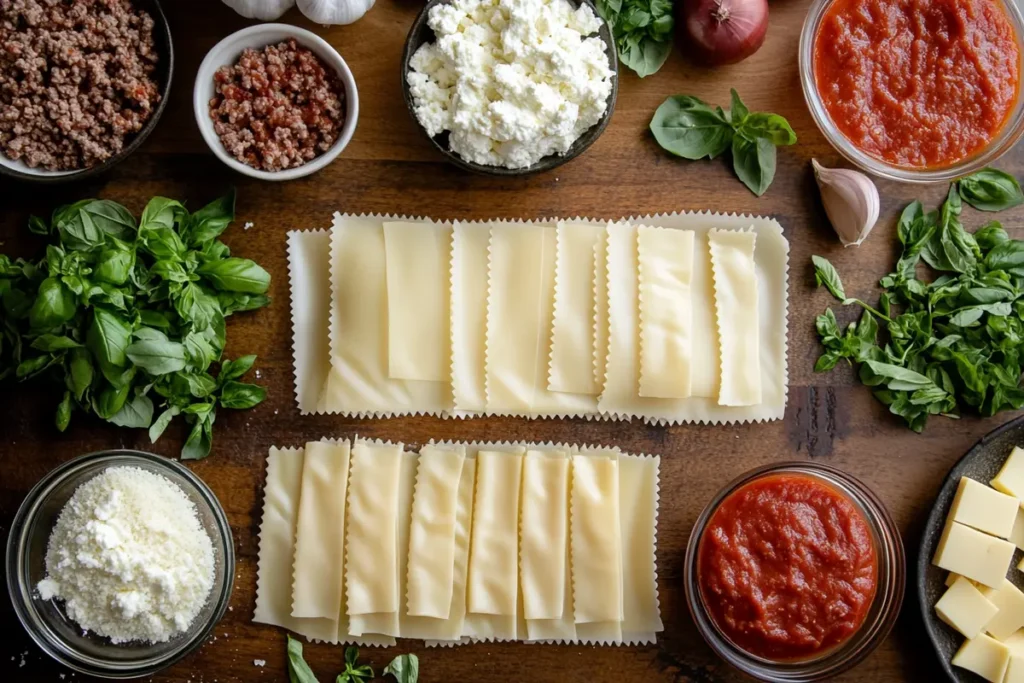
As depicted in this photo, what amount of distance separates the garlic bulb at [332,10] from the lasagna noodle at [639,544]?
183 centimetres

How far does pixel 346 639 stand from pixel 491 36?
218 cm

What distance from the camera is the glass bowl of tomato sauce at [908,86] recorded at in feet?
9.78

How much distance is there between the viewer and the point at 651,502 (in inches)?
121

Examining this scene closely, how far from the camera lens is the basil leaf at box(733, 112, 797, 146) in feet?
9.87

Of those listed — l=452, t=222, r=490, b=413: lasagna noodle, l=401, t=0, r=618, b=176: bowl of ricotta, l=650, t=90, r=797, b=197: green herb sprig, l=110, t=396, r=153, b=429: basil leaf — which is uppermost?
l=401, t=0, r=618, b=176: bowl of ricotta

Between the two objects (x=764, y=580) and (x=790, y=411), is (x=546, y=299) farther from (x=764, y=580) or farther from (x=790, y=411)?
(x=764, y=580)

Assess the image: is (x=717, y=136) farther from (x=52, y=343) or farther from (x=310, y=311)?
(x=52, y=343)

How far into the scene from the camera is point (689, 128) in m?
3.10

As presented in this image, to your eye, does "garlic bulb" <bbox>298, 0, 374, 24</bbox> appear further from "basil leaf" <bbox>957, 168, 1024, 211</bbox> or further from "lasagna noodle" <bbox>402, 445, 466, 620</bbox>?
"basil leaf" <bbox>957, 168, 1024, 211</bbox>

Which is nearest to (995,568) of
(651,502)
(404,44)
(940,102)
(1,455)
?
(651,502)

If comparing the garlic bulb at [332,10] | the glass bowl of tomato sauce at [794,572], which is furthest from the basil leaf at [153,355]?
the glass bowl of tomato sauce at [794,572]

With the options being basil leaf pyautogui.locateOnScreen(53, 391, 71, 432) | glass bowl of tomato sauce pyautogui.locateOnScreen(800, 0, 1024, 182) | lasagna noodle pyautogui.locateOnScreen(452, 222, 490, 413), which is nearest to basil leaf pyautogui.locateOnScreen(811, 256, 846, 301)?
glass bowl of tomato sauce pyautogui.locateOnScreen(800, 0, 1024, 182)

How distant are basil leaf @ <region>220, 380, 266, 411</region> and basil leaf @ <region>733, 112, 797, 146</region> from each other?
2002mm

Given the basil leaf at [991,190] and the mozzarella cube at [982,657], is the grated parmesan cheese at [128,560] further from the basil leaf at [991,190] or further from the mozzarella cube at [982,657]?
the basil leaf at [991,190]
